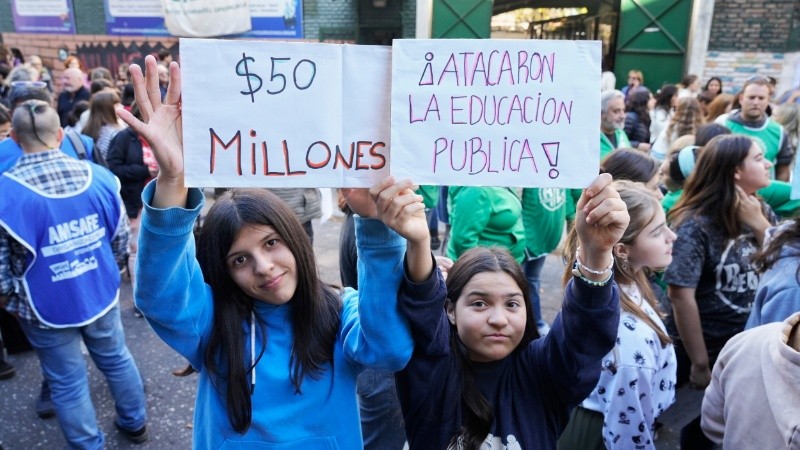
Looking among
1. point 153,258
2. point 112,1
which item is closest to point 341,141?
point 153,258

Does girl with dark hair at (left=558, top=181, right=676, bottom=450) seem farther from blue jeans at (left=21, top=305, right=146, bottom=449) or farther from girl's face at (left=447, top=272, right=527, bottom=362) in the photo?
blue jeans at (left=21, top=305, right=146, bottom=449)

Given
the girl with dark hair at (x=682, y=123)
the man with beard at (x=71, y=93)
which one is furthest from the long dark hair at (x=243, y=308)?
the man with beard at (x=71, y=93)

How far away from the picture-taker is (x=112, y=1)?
13.5m

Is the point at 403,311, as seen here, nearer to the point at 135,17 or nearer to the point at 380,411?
the point at 380,411

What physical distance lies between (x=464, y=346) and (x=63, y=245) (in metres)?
2.12

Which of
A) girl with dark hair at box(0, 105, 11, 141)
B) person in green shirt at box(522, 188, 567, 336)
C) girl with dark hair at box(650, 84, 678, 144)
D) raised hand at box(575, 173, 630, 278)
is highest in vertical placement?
raised hand at box(575, 173, 630, 278)

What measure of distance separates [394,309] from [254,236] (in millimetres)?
462

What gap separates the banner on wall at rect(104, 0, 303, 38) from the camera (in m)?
12.2

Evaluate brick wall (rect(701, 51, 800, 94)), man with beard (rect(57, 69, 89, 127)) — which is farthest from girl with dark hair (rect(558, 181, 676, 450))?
brick wall (rect(701, 51, 800, 94))

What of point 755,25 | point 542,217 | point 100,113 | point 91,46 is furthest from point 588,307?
point 91,46

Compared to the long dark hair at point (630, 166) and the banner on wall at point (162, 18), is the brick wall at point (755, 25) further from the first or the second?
the long dark hair at point (630, 166)

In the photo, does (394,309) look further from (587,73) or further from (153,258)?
(587,73)

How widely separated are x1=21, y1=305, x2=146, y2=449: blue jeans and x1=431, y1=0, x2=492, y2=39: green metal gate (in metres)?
10.3

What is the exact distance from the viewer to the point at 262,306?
1.58 metres
